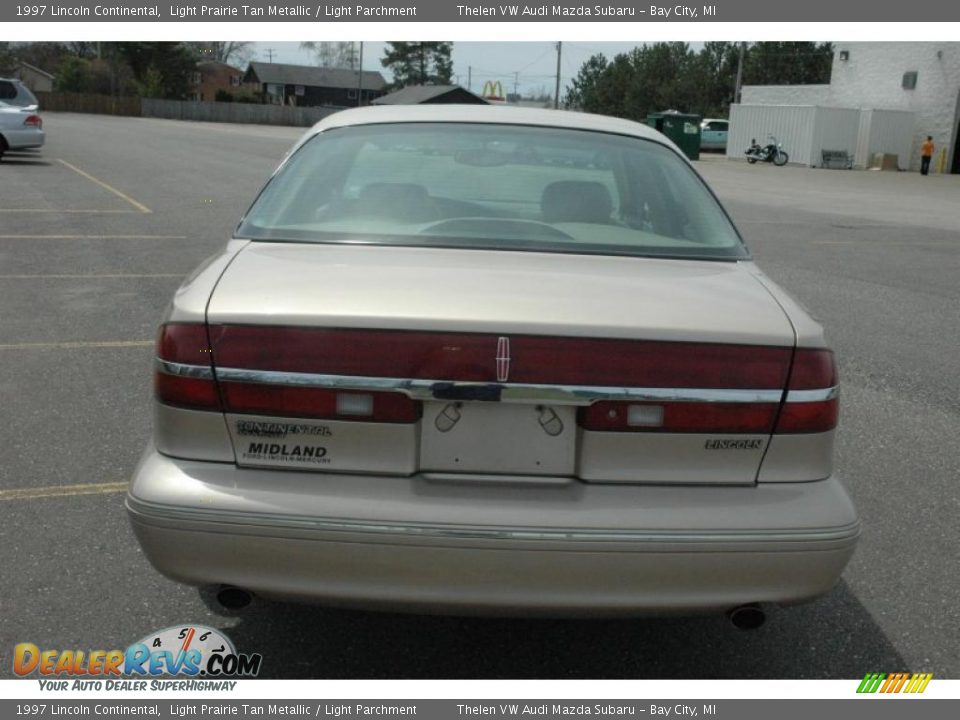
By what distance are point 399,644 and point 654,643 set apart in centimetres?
80

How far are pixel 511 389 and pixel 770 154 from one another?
143 feet

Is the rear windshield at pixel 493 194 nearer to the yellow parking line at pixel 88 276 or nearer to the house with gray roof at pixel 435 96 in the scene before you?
the yellow parking line at pixel 88 276

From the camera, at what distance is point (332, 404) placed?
2676 millimetres

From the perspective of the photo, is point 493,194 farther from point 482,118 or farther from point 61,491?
point 61,491

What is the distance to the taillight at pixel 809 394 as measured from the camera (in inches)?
109

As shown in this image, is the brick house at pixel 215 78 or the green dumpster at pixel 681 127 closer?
the green dumpster at pixel 681 127

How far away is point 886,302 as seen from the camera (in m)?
9.94

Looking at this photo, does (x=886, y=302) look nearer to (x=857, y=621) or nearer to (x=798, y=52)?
(x=857, y=621)

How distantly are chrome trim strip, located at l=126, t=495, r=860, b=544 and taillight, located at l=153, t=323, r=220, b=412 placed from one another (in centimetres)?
28

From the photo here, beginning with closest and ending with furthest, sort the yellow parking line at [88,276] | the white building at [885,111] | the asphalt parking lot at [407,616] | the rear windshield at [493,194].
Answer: the asphalt parking lot at [407,616]
the rear windshield at [493,194]
the yellow parking line at [88,276]
the white building at [885,111]

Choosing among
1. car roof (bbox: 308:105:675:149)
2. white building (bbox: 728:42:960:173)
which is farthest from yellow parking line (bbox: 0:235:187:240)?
white building (bbox: 728:42:960:173)

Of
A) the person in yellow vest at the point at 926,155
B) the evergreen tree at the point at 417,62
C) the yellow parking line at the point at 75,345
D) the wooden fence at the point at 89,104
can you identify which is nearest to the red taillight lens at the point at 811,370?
the yellow parking line at the point at 75,345

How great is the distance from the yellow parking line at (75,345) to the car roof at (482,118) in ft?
11.4

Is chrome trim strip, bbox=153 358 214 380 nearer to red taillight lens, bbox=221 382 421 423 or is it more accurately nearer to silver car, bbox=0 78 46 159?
red taillight lens, bbox=221 382 421 423
